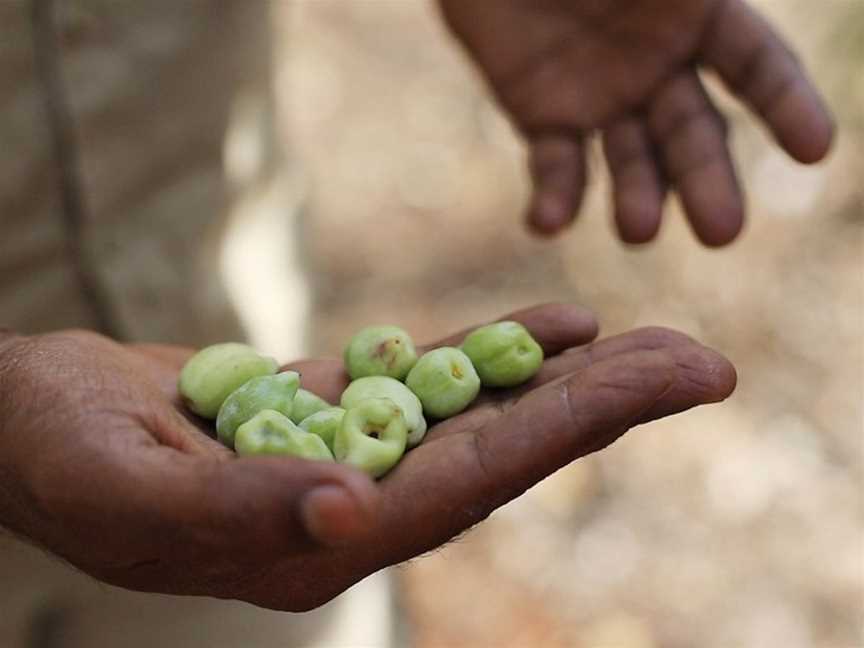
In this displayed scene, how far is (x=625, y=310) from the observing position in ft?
10.6

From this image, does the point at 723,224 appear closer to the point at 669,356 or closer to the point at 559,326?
the point at 559,326

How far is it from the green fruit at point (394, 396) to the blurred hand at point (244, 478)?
45 millimetres

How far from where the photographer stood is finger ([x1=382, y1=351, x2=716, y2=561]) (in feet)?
3.60

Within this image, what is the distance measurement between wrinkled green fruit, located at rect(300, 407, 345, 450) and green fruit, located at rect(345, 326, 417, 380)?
0.14 metres

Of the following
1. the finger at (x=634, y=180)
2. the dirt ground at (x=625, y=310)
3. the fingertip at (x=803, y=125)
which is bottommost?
the dirt ground at (x=625, y=310)

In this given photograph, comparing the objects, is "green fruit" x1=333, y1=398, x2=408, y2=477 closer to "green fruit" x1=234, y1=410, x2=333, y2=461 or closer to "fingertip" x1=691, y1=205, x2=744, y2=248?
"green fruit" x1=234, y1=410, x2=333, y2=461

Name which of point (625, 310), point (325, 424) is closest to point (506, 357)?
point (325, 424)

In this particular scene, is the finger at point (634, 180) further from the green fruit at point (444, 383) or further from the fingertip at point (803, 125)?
the green fruit at point (444, 383)

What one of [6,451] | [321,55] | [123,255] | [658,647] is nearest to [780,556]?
[658,647]

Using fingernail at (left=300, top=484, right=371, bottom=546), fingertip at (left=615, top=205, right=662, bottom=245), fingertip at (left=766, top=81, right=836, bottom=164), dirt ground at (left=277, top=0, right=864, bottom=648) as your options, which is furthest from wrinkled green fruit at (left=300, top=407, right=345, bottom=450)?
dirt ground at (left=277, top=0, right=864, bottom=648)

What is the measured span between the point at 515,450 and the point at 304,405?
38 centimetres

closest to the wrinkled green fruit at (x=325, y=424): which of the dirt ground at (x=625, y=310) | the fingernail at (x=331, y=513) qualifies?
the fingernail at (x=331, y=513)

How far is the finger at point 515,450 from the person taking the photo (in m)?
1.10

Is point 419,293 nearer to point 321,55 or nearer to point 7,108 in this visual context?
point 321,55
